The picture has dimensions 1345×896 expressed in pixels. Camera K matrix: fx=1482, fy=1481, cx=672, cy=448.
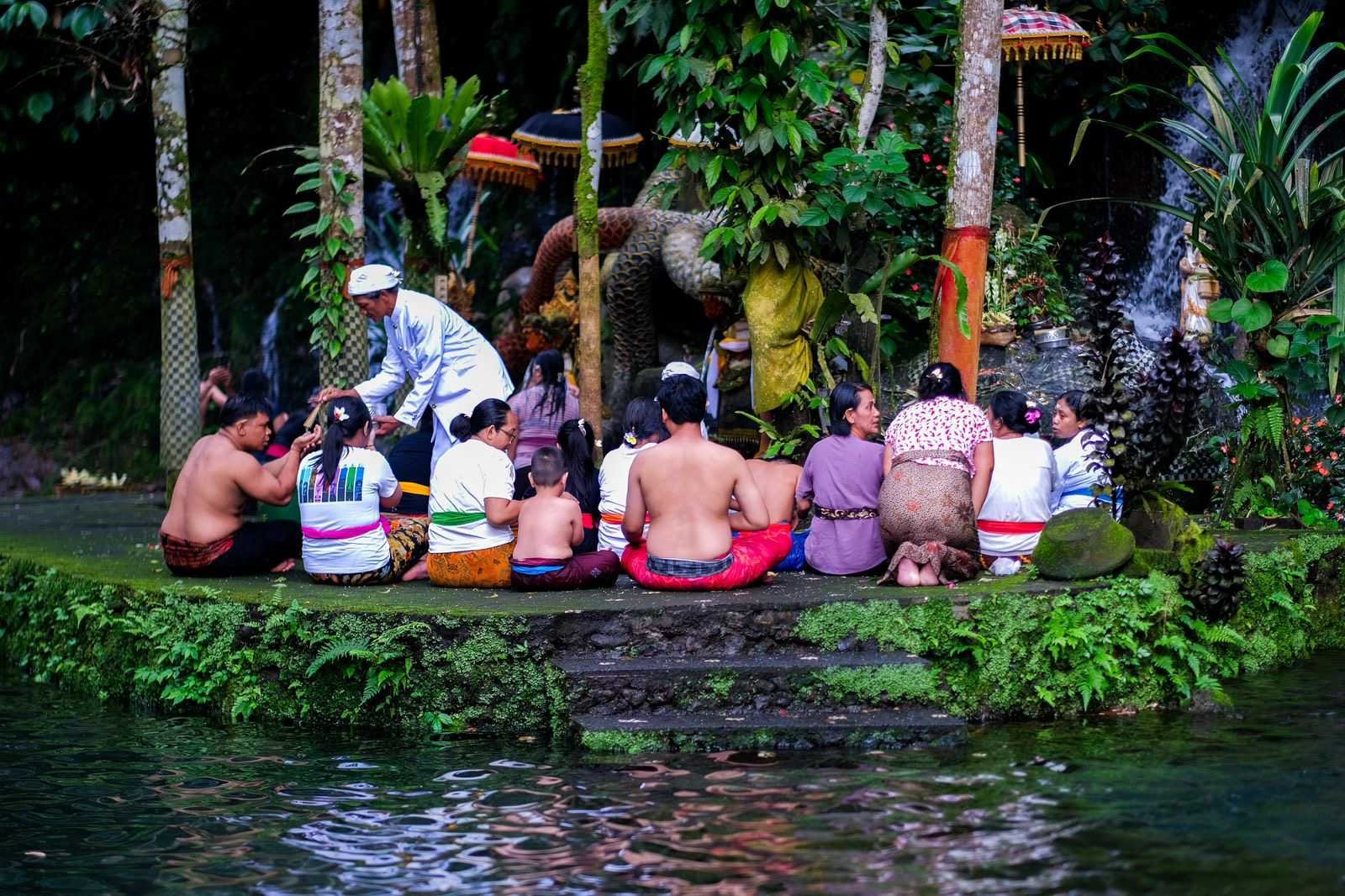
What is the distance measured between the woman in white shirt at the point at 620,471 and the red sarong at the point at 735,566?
0.65 metres

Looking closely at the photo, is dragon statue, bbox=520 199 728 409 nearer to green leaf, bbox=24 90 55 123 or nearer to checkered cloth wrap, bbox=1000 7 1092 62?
checkered cloth wrap, bbox=1000 7 1092 62

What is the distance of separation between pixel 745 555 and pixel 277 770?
2.39 metres

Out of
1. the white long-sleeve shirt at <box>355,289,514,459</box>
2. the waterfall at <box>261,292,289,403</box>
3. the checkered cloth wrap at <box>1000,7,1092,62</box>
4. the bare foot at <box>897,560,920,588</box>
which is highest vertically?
the checkered cloth wrap at <box>1000,7,1092,62</box>

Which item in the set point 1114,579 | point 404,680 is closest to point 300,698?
point 404,680

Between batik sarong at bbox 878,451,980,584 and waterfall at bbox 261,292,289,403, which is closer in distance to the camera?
batik sarong at bbox 878,451,980,584

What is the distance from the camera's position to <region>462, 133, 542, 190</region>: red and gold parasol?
15312mm

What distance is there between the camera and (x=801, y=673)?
6.47 m

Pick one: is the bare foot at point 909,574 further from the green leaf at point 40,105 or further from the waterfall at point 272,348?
the waterfall at point 272,348

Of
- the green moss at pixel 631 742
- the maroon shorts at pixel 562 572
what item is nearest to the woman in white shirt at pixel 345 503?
the maroon shorts at pixel 562 572

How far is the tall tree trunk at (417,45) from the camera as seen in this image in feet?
48.0

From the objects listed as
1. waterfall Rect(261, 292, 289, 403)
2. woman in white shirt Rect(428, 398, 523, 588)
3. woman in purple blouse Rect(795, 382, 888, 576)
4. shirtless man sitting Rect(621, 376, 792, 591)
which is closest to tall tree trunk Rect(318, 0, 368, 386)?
woman in white shirt Rect(428, 398, 523, 588)

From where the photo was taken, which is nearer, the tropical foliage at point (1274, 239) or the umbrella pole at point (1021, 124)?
the tropical foliage at point (1274, 239)

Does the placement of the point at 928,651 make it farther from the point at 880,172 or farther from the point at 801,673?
the point at 880,172

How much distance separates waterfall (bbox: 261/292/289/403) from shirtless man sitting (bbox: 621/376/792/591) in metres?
12.8
